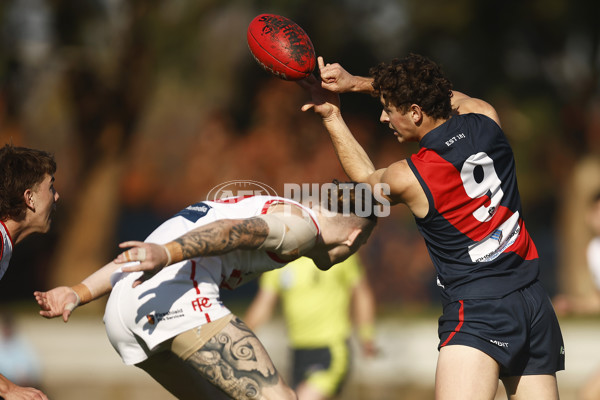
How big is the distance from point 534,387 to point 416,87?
5.96ft

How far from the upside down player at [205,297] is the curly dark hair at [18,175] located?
562 mm

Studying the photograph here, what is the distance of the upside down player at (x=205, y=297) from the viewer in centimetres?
443

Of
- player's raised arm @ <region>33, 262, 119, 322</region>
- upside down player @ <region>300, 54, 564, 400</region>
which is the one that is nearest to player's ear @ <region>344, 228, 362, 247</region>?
upside down player @ <region>300, 54, 564, 400</region>

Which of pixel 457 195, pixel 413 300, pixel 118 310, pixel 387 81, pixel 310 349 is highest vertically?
pixel 387 81

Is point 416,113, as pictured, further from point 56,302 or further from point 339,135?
point 56,302

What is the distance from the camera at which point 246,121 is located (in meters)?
19.9

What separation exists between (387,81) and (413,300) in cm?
1523

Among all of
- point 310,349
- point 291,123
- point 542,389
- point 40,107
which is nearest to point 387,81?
point 542,389

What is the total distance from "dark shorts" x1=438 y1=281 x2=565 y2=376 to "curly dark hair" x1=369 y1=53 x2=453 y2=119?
3.65ft

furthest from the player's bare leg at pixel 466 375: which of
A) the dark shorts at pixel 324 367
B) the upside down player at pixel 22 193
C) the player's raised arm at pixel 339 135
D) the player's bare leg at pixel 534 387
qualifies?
the dark shorts at pixel 324 367

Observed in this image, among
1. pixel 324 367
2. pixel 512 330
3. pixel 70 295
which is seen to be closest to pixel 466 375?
pixel 512 330

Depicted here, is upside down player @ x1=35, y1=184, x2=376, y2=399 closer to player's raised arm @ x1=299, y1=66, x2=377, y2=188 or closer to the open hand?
the open hand

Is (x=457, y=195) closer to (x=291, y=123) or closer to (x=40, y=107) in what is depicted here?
(x=291, y=123)

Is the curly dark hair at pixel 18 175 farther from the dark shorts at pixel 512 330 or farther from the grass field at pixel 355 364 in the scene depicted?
the grass field at pixel 355 364
